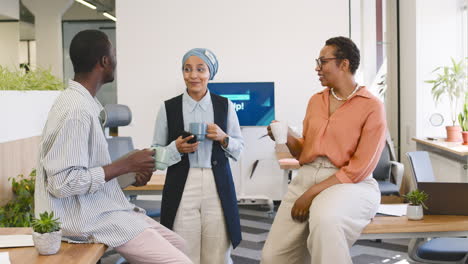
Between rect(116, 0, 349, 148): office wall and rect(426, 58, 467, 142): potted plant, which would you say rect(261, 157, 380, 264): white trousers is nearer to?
rect(426, 58, 467, 142): potted plant

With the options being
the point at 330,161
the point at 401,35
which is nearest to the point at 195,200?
the point at 330,161

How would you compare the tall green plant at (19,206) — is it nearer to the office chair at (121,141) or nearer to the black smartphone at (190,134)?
the office chair at (121,141)

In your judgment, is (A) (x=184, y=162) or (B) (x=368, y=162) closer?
(B) (x=368, y=162)

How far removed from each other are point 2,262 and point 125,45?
5351 millimetres

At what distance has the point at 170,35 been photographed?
23.5 feet

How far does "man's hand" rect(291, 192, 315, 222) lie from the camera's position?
2.89 m

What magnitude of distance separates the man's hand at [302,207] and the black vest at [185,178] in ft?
1.45

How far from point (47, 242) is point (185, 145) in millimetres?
1071

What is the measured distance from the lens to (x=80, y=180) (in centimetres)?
219

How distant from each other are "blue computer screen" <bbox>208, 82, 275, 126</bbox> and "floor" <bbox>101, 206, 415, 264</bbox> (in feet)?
4.08

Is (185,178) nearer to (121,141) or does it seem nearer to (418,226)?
(418,226)

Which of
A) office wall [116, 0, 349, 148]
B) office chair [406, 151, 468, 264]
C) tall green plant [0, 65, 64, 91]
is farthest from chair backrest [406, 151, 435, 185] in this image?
office wall [116, 0, 349, 148]

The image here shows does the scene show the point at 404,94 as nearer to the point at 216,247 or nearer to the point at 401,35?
the point at 401,35

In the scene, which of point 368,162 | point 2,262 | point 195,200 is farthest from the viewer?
point 195,200
